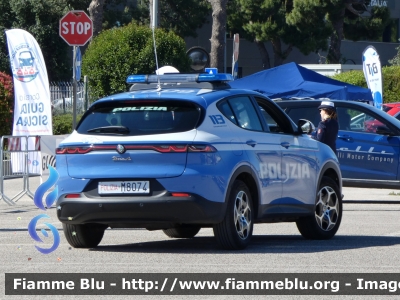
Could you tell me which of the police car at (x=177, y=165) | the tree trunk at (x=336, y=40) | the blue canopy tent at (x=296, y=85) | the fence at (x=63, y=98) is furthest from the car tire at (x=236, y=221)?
the tree trunk at (x=336, y=40)

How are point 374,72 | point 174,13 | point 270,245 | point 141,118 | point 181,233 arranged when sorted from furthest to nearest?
1. point 174,13
2. point 374,72
3. point 181,233
4. point 270,245
5. point 141,118

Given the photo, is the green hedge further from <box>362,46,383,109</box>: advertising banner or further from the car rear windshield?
the car rear windshield

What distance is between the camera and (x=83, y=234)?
10.3 metres

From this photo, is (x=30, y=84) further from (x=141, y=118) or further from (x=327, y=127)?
(x=141, y=118)

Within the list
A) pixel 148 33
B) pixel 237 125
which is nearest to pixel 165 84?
pixel 237 125

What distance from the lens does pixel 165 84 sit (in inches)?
435

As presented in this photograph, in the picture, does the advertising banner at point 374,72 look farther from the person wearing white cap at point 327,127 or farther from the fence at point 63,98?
the person wearing white cap at point 327,127

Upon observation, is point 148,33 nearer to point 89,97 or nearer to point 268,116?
point 89,97

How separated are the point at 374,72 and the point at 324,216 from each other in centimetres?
1485

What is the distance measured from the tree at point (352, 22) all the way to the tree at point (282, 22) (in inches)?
24.2

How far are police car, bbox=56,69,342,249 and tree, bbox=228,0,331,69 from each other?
4699 cm

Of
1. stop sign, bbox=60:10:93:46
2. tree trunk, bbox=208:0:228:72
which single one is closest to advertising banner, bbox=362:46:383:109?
stop sign, bbox=60:10:93:46

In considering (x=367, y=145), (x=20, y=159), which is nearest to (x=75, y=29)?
(x=20, y=159)

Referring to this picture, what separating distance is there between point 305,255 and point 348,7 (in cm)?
4993
